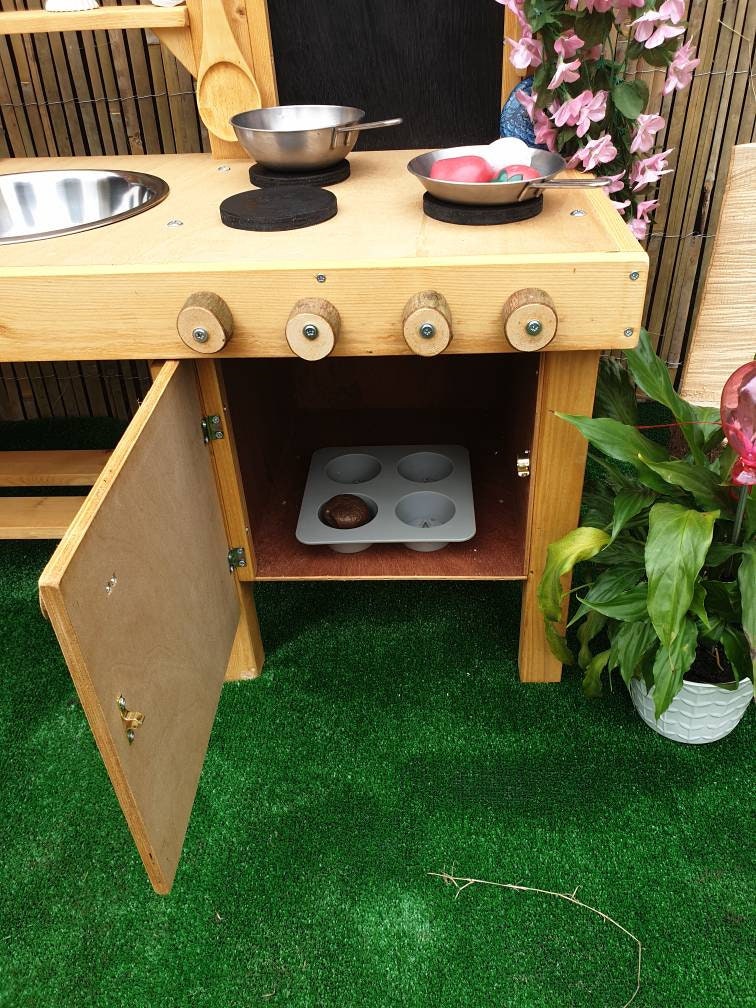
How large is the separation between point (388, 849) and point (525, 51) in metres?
1.19

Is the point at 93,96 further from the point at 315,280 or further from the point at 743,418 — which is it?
the point at 743,418

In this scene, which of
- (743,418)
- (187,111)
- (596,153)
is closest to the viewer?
(743,418)

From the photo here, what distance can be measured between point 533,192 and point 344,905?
969 mm

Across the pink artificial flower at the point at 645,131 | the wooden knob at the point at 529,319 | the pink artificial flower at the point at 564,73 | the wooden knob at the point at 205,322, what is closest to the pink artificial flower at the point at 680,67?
the pink artificial flower at the point at 645,131

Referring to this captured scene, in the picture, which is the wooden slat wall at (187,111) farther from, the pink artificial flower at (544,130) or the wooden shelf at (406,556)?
the wooden shelf at (406,556)

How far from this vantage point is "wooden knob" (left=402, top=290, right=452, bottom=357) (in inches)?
34.6

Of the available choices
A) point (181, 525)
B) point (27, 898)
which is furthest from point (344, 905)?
point (181, 525)

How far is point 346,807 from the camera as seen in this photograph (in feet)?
3.73

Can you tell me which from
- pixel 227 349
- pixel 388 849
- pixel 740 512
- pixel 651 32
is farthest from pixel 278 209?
pixel 388 849

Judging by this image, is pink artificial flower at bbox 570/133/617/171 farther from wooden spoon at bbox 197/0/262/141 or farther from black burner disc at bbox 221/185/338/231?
wooden spoon at bbox 197/0/262/141

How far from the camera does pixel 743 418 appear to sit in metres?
0.84

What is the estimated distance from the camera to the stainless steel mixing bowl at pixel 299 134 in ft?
3.72

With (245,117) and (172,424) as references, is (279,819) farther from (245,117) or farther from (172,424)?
(245,117)

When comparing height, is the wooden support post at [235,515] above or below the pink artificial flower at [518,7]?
below
